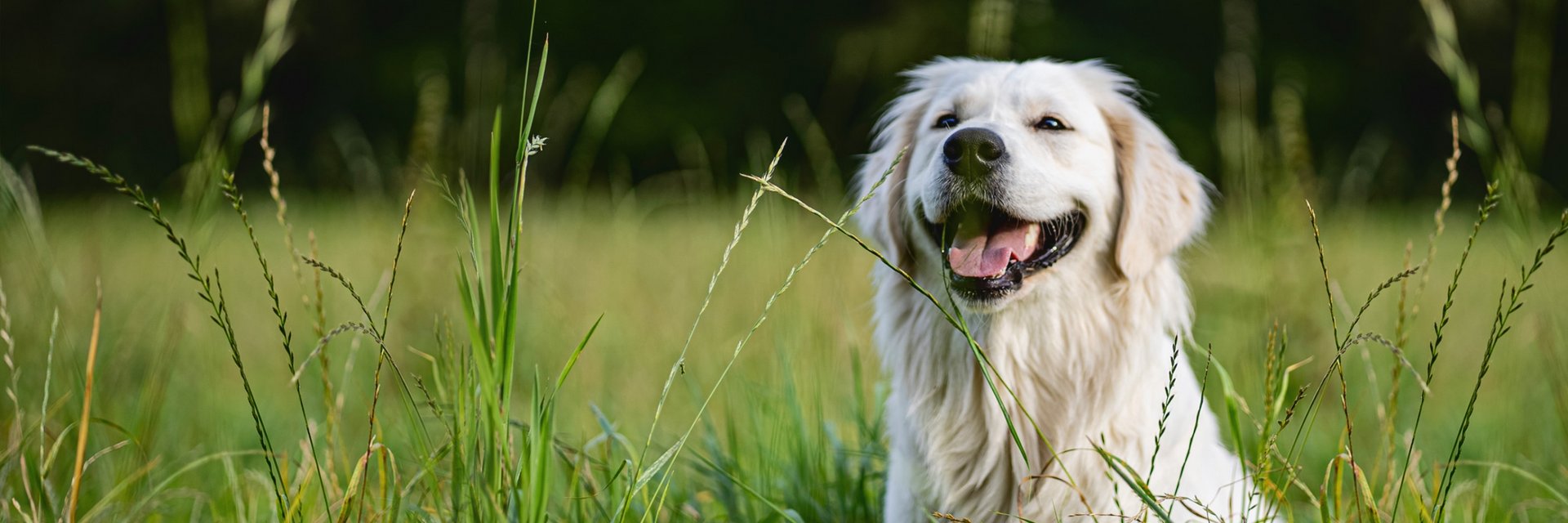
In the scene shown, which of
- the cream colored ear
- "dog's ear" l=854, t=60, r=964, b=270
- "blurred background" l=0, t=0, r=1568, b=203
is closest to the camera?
the cream colored ear

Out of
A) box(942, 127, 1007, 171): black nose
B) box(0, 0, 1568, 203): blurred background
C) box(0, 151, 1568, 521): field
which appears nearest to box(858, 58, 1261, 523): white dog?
box(942, 127, 1007, 171): black nose

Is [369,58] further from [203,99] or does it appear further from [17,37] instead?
[203,99]

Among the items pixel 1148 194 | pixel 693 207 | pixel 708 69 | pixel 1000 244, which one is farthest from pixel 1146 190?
pixel 708 69

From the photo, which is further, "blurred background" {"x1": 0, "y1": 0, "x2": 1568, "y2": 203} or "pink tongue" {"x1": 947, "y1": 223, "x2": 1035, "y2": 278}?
"blurred background" {"x1": 0, "y1": 0, "x2": 1568, "y2": 203}

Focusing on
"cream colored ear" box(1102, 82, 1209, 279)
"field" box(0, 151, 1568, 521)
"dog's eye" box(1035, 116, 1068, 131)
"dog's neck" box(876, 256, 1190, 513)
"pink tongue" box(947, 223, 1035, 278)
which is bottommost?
"field" box(0, 151, 1568, 521)

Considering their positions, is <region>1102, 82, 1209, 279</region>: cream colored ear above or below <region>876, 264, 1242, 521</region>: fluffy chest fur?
above

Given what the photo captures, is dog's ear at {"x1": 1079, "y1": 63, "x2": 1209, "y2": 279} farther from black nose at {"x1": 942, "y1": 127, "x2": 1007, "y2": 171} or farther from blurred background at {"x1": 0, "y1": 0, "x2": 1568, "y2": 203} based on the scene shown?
blurred background at {"x1": 0, "y1": 0, "x2": 1568, "y2": 203}

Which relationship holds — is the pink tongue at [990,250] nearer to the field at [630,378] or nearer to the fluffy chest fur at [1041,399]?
the fluffy chest fur at [1041,399]

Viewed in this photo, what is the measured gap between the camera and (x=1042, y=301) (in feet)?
6.67

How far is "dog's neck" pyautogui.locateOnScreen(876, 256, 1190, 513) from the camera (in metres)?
1.97

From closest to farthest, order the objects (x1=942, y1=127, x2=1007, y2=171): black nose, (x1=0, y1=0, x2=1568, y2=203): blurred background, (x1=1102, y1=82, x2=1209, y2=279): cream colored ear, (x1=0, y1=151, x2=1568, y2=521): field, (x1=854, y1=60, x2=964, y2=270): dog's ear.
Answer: (x1=0, y1=151, x2=1568, y2=521): field, (x1=942, y1=127, x2=1007, y2=171): black nose, (x1=1102, y1=82, x2=1209, y2=279): cream colored ear, (x1=854, y1=60, x2=964, y2=270): dog's ear, (x1=0, y1=0, x2=1568, y2=203): blurred background

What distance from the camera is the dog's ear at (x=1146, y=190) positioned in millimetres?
2010

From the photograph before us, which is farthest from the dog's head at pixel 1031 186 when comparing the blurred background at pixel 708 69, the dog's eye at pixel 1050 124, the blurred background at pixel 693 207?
the blurred background at pixel 708 69

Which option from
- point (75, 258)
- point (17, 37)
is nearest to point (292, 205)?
point (75, 258)
